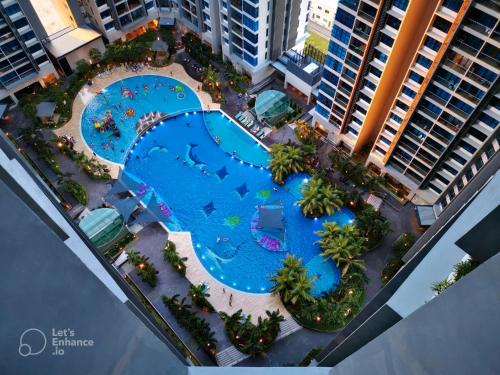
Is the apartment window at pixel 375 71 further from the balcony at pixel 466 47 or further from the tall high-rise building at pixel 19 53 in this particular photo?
the tall high-rise building at pixel 19 53

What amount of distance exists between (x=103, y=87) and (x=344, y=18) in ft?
124

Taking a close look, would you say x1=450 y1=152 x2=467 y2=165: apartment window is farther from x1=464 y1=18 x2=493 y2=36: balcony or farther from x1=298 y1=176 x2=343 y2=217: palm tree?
x1=298 y1=176 x2=343 y2=217: palm tree

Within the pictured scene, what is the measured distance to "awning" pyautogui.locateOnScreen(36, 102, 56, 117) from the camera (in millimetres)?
55219

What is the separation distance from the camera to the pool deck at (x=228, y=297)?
141ft

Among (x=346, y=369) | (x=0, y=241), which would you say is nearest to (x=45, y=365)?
(x=0, y=241)

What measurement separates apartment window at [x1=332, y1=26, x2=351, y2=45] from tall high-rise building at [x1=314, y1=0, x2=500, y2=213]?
0.12 metres

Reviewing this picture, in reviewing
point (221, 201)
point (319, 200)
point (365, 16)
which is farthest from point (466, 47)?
point (221, 201)

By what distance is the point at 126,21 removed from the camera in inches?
2525

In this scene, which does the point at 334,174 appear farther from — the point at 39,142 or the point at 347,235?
the point at 39,142

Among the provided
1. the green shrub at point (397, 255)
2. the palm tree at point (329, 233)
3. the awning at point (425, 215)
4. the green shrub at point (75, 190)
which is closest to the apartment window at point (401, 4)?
the awning at point (425, 215)

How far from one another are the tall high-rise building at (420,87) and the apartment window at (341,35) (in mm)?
116

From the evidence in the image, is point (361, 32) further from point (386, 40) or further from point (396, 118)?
point (396, 118)

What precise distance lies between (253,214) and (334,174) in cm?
1215

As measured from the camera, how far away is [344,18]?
130 ft
